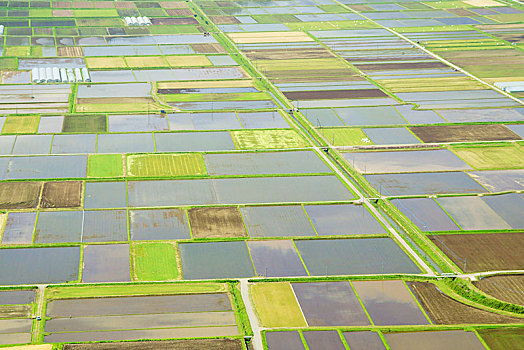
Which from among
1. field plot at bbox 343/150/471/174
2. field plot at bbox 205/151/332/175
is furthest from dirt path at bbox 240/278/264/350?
field plot at bbox 343/150/471/174

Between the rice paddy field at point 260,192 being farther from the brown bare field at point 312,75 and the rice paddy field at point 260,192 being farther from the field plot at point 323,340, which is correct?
the brown bare field at point 312,75

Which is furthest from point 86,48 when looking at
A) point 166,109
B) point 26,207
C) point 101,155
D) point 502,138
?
point 502,138

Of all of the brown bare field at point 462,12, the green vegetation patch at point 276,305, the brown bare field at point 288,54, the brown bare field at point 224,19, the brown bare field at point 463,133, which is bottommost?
the green vegetation patch at point 276,305

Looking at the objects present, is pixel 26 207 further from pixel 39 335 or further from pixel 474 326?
pixel 474 326

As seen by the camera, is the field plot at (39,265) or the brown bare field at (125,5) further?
the brown bare field at (125,5)

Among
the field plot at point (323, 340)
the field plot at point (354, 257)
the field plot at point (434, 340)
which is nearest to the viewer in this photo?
the field plot at point (323, 340)

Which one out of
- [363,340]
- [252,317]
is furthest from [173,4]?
[363,340]

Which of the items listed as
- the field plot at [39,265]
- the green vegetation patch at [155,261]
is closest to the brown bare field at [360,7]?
the green vegetation patch at [155,261]
